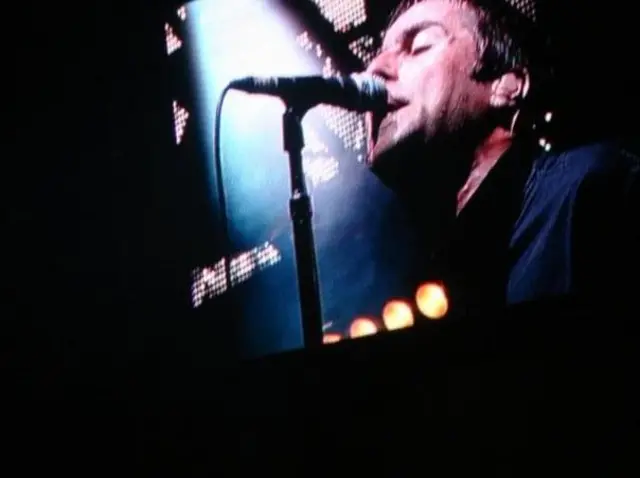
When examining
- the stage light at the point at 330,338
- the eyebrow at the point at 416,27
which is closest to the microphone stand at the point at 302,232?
the stage light at the point at 330,338

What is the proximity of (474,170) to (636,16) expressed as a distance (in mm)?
389

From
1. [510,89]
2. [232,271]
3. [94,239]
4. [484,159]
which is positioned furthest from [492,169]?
[94,239]

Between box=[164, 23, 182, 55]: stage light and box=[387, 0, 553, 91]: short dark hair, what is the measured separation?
0.69 m

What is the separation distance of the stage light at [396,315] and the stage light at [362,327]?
0.03 metres

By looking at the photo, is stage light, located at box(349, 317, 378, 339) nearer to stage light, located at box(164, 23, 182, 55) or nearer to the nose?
the nose

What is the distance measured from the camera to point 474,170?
184 cm

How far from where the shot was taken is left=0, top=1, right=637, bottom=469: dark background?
2.10 m

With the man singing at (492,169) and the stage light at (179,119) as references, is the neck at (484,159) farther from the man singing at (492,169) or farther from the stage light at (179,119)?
the stage light at (179,119)

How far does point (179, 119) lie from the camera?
2232 mm

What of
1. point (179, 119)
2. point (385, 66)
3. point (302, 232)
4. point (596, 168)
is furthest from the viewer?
point (179, 119)

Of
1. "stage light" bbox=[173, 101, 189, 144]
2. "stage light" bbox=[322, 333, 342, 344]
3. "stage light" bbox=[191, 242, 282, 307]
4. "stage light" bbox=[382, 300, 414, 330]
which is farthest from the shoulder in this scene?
"stage light" bbox=[173, 101, 189, 144]

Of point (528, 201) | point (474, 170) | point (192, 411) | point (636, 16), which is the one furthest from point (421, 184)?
point (192, 411)

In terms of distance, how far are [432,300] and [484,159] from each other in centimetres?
29

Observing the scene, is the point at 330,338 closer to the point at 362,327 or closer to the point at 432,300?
the point at 362,327
